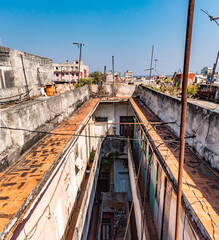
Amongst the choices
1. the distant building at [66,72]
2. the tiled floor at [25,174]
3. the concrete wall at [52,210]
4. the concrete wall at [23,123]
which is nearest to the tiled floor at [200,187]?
the concrete wall at [52,210]

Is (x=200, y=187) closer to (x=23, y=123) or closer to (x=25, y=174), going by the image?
(x=25, y=174)

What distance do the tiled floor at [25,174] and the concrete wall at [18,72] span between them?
3.66m

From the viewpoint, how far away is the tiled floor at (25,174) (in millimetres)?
2687

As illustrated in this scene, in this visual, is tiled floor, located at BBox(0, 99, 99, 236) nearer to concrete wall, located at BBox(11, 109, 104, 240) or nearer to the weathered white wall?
concrete wall, located at BBox(11, 109, 104, 240)

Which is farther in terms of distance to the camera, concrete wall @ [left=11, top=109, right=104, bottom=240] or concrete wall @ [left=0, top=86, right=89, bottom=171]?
concrete wall @ [left=0, top=86, right=89, bottom=171]

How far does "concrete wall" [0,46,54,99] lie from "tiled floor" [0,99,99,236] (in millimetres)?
3664

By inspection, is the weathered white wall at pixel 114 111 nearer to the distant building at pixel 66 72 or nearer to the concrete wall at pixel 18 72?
the concrete wall at pixel 18 72

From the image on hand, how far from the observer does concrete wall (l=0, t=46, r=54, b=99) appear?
7395 mm

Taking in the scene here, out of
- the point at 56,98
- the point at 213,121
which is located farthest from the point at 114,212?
the point at 213,121

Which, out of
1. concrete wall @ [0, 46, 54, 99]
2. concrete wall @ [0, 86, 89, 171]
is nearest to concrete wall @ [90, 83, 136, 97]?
concrete wall @ [0, 46, 54, 99]

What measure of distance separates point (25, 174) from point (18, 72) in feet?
21.6

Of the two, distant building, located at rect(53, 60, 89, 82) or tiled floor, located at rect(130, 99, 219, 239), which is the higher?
distant building, located at rect(53, 60, 89, 82)

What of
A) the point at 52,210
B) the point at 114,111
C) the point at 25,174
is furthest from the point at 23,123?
the point at 114,111

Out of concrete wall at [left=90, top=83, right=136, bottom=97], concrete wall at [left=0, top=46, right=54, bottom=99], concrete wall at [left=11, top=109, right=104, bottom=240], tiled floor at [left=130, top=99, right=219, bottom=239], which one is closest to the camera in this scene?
tiled floor at [left=130, top=99, right=219, bottom=239]
